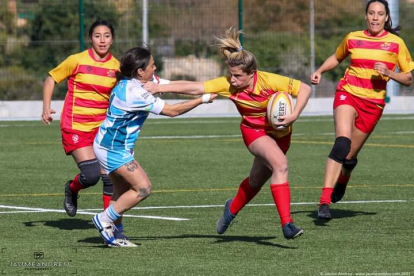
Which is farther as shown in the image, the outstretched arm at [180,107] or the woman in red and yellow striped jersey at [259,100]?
the woman in red and yellow striped jersey at [259,100]

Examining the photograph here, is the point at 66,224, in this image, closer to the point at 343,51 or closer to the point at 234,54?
the point at 234,54

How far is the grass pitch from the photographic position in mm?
8188

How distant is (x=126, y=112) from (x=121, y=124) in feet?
0.40

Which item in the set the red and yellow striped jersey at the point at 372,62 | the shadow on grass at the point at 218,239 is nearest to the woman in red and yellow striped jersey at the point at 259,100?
the shadow on grass at the point at 218,239

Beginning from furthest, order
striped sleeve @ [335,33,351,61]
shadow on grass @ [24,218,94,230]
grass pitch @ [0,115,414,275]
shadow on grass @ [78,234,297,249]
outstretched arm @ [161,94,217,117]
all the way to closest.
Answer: striped sleeve @ [335,33,351,61]
shadow on grass @ [24,218,94,230]
shadow on grass @ [78,234,297,249]
outstretched arm @ [161,94,217,117]
grass pitch @ [0,115,414,275]

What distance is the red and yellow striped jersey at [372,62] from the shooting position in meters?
11.3

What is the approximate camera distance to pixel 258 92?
9305 mm

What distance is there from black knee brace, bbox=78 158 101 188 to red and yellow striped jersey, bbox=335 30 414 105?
2751 millimetres

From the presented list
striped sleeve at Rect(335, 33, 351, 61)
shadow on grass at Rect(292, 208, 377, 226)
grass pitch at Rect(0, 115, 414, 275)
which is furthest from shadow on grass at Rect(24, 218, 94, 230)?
striped sleeve at Rect(335, 33, 351, 61)

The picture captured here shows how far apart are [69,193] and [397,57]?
3.73 m

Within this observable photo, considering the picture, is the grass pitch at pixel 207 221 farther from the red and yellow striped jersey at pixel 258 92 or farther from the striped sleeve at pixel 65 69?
the striped sleeve at pixel 65 69

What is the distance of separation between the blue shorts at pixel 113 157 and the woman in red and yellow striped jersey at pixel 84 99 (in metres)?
1.60

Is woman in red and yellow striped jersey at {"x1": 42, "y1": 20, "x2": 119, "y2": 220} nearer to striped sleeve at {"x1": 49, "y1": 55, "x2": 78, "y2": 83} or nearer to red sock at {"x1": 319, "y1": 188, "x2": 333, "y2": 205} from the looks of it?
striped sleeve at {"x1": 49, "y1": 55, "x2": 78, "y2": 83}

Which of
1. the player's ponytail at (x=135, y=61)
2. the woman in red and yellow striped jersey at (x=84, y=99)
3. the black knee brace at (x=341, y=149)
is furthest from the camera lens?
the black knee brace at (x=341, y=149)
